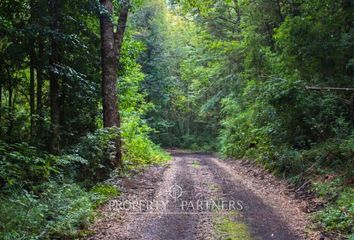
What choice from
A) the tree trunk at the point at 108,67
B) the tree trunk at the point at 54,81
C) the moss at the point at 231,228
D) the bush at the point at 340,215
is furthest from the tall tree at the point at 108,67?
the bush at the point at 340,215

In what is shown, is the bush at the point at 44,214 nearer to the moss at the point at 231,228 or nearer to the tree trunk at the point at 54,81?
the tree trunk at the point at 54,81

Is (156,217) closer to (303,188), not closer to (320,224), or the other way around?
(320,224)

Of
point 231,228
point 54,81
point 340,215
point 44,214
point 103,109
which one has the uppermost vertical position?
point 54,81

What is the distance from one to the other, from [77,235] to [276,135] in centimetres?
933

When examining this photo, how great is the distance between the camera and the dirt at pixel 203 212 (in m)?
6.72

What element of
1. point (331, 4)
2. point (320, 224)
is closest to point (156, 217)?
point (320, 224)

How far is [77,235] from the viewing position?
6.57m

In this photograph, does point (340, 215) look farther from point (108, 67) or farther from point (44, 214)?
point (108, 67)

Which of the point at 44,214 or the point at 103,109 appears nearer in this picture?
the point at 44,214

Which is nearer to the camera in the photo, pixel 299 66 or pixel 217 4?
pixel 299 66

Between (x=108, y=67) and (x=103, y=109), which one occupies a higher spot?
(x=108, y=67)

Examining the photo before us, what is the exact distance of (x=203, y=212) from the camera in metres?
8.16

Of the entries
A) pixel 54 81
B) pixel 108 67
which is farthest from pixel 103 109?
pixel 54 81

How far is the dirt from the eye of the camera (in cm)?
672
